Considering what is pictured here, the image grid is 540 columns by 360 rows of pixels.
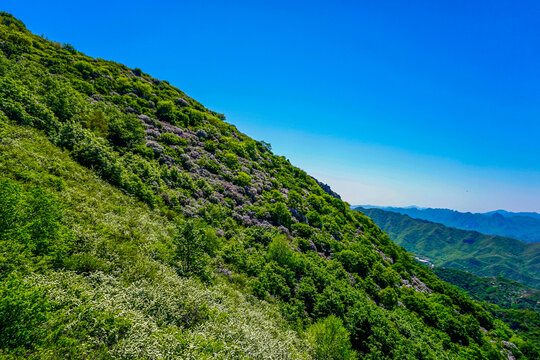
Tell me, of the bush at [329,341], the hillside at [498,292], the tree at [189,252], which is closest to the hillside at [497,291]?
the hillside at [498,292]

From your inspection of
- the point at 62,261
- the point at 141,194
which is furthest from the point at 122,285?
the point at 141,194

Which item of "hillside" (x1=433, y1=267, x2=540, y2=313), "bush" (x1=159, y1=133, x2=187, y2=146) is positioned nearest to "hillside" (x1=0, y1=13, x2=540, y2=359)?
"bush" (x1=159, y1=133, x2=187, y2=146)

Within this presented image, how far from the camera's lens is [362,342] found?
21.7 meters

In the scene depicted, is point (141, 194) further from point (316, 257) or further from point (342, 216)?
point (342, 216)

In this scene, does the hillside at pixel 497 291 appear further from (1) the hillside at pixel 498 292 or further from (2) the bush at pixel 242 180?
(2) the bush at pixel 242 180

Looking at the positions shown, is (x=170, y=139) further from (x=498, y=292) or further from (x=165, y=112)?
(x=498, y=292)

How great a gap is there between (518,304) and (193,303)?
234 m

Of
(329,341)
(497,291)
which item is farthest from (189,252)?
(497,291)

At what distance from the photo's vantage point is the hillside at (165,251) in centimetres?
755

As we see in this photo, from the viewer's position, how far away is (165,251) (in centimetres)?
1591

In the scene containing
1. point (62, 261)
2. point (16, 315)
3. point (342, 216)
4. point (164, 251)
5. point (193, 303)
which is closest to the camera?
point (16, 315)

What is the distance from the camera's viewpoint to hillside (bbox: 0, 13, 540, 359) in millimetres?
7550

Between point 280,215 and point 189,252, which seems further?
point 280,215

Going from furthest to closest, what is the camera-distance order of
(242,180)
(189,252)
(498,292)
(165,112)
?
(498,292), (165,112), (242,180), (189,252)
